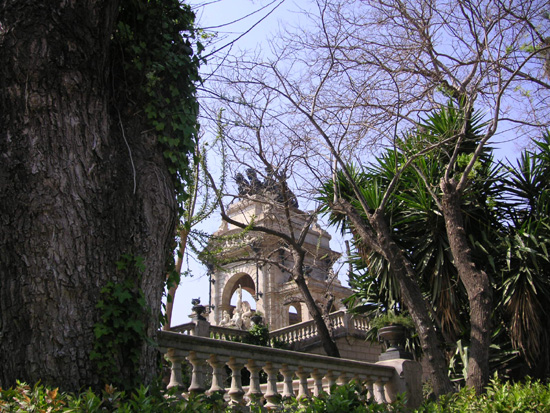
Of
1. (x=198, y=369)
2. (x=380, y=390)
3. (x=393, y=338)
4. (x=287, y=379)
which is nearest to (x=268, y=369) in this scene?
(x=287, y=379)

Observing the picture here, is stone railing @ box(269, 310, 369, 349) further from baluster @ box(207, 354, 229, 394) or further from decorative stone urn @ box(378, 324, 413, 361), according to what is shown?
baluster @ box(207, 354, 229, 394)

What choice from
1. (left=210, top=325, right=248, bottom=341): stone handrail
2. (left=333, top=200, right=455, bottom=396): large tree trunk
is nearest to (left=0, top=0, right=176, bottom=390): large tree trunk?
(left=333, top=200, right=455, bottom=396): large tree trunk

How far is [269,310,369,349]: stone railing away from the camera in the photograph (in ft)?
58.6

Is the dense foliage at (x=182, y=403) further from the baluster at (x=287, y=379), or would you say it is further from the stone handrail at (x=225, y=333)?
the stone handrail at (x=225, y=333)

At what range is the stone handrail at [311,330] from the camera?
18.0 m

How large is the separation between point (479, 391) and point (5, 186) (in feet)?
21.2

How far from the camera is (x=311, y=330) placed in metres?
18.2

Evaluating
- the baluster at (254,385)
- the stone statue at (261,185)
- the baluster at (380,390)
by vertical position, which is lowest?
the baluster at (380,390)

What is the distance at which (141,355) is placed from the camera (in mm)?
4309

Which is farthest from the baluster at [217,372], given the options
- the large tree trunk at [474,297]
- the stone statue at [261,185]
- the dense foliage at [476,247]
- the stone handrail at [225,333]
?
the stone handrail at [225,333]

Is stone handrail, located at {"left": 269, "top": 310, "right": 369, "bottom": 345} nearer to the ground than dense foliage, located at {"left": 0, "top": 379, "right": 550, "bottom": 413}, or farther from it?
farther from it

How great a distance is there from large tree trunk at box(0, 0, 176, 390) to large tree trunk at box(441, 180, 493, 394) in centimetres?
494

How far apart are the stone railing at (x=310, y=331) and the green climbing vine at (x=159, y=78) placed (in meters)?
12.5

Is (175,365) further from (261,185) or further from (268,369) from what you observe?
(261,185)
